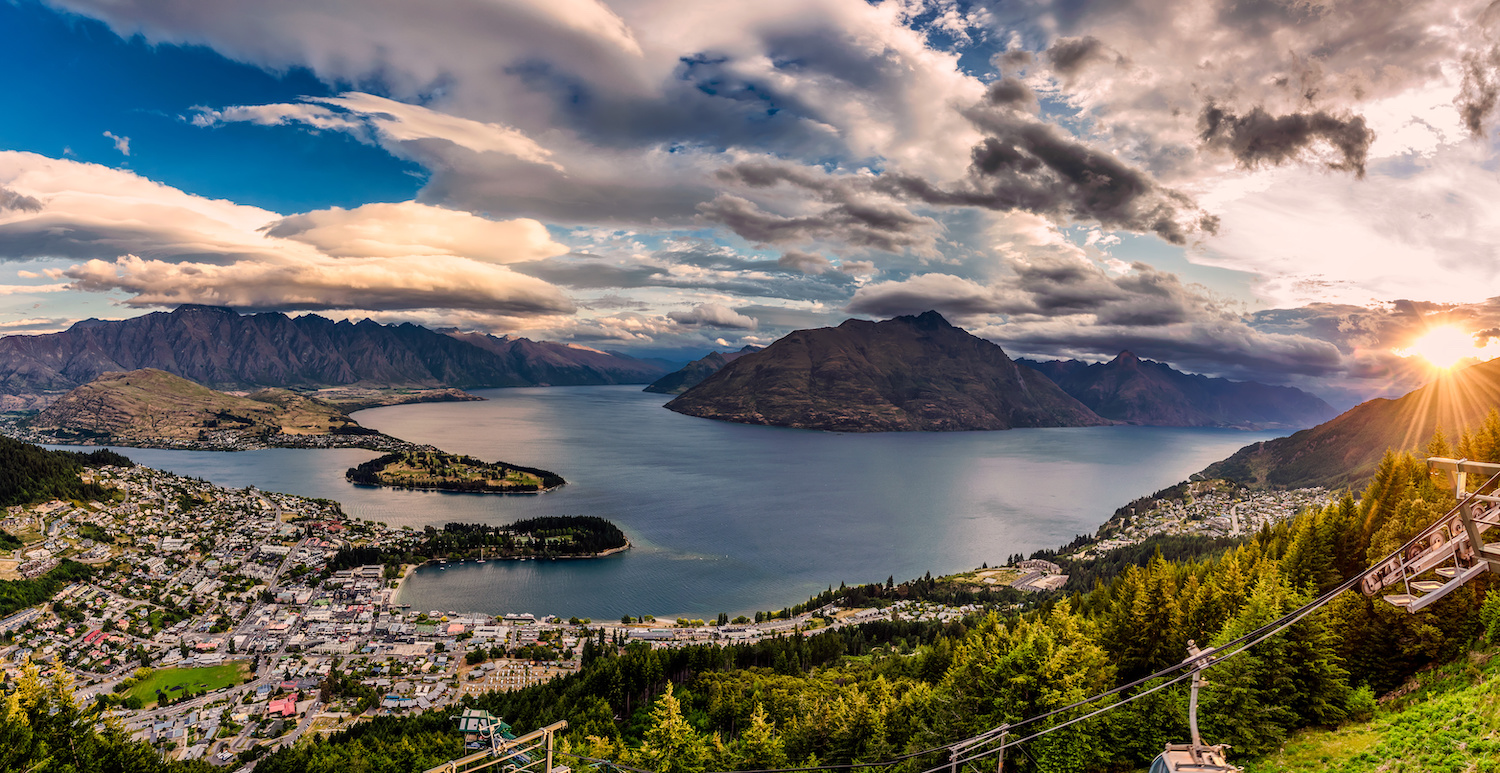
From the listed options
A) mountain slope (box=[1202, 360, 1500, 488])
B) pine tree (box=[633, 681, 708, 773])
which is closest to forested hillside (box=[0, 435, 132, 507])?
pine tree (box=[633, 681, 708, 773])

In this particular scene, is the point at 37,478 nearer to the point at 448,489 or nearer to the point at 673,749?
the point at 448,489

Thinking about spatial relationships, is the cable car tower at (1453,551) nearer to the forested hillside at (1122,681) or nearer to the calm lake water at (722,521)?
the forested hillside at (1122,681)

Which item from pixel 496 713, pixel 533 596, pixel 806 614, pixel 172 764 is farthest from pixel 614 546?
pixel 172 764

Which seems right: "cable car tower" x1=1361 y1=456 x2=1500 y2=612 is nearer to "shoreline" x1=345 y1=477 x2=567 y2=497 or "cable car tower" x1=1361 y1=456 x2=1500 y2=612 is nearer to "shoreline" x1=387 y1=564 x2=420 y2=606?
"shoreline" x1=387 y1=564 x2=420 y2=606

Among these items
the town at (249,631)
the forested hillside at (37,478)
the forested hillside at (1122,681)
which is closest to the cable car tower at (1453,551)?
the forested hillside at (1122,681)

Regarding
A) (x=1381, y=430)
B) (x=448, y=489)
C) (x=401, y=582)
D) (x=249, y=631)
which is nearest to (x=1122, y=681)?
(x=249, y=631)

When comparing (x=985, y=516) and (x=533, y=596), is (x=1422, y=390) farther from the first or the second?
(x=533, y=596)
